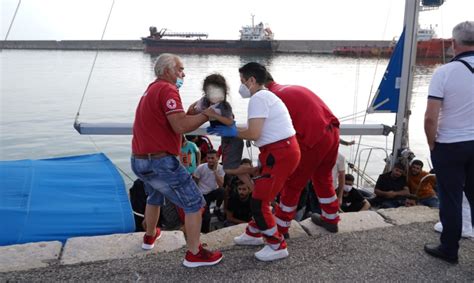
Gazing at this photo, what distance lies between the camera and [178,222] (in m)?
5.30

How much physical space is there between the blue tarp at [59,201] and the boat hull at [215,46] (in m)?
70.5

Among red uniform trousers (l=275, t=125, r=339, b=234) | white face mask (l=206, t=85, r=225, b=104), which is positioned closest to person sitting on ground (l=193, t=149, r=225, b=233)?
red uniform trousers (l=275, t=125, r=339, b=234)

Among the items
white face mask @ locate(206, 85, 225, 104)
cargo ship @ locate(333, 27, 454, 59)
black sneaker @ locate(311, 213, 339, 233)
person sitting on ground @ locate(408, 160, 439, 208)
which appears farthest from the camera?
cargo ship @ locate(333, 27, 454, 59)

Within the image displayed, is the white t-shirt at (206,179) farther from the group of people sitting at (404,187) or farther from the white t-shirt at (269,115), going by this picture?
the white t-shirt at (269,115)

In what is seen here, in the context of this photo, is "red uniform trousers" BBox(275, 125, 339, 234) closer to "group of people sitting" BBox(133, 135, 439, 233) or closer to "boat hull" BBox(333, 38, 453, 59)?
"group of people sitting" BBox(133, 135, 439, 233)

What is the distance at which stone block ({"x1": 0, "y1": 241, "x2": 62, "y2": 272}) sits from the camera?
346 cm

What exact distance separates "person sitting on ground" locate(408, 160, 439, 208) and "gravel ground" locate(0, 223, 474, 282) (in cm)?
201

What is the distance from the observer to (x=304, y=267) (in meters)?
3.50

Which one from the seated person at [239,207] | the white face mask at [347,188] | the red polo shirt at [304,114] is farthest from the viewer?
the white face mask at [347,188]

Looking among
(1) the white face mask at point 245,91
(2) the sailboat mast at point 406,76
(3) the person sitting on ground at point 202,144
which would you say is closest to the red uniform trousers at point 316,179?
(1) the white face mask at point 245,91

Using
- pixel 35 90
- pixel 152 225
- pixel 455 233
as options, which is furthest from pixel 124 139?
pixel 35 90

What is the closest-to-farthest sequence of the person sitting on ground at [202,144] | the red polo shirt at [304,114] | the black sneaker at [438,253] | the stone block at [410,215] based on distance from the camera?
the black sneaker at [438,253], the red polo shirt at [304,114], the stone block at [410,215], the person sitting on ground at [202,144]

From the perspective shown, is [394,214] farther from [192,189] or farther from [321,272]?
[192,189]

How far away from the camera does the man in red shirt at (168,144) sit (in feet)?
10.7
